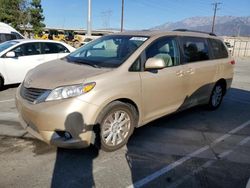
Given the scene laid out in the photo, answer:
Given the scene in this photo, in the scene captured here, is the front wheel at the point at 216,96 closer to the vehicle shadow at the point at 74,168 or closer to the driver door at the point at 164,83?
the driver door at the point at 164,83

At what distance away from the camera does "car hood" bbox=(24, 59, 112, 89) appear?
11.5ft

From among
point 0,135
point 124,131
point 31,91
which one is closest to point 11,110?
point 0,135

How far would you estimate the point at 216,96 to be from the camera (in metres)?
6.29

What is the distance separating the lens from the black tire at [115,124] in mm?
3636

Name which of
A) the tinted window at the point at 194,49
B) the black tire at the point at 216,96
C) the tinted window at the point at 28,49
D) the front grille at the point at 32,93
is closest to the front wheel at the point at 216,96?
the black tire at the point at 216,96

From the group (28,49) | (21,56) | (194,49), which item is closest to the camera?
(194,49)

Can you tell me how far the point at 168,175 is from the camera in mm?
3371

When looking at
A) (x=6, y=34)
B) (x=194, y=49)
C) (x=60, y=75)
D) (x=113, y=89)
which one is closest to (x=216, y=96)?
(x=194, y=49)

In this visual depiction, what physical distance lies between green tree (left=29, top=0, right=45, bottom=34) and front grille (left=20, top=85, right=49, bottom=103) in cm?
4339

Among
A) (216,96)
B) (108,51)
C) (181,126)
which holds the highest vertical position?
(108,51)

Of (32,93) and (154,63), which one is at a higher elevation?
(154,63)

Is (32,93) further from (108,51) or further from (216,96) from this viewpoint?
(216,96)

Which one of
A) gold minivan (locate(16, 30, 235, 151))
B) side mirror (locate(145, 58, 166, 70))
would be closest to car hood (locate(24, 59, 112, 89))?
gold minivan (locate(16, 30, 235, 151))

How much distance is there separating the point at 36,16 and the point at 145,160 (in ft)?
147
